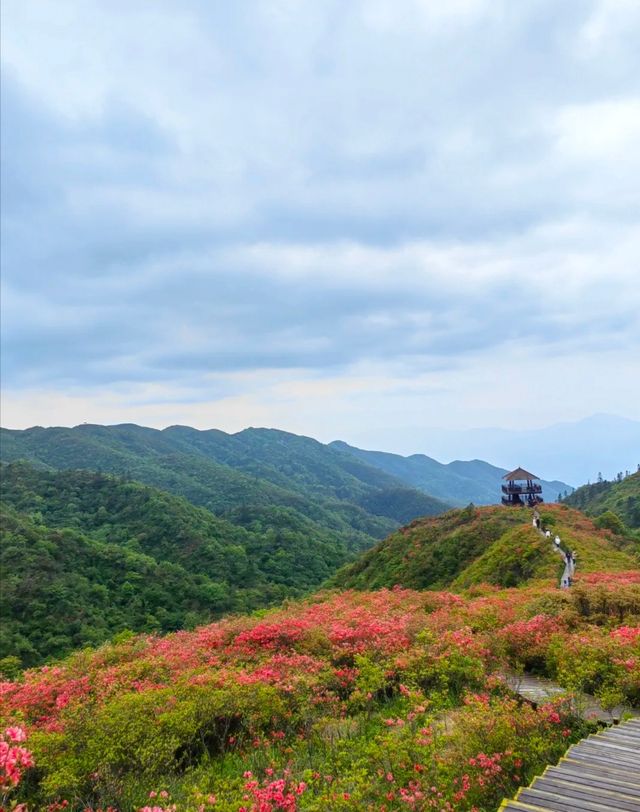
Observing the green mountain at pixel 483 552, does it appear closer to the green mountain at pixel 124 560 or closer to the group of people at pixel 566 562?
the group of people at pixel 566 562

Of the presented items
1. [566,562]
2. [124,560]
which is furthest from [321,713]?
[124,560]

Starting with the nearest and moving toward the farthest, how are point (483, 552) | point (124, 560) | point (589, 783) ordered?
point (589, 783)
point (483, 552)
point (124, 560)

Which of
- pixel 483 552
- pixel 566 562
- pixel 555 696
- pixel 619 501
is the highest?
pixel 555 696

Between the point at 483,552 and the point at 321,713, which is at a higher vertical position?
the point at 321,713

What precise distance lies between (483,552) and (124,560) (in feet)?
134

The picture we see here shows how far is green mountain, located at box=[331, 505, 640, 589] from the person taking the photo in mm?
24453

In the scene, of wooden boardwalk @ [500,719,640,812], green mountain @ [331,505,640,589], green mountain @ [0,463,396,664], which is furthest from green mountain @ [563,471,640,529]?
wooden boardwalk @ [500,719,640,812]

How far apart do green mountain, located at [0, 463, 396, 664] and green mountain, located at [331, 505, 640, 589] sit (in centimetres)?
2071

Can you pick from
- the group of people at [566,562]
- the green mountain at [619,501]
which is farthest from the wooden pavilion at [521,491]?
the group of people at [566,562]

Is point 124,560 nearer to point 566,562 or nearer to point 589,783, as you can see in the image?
point 566,562

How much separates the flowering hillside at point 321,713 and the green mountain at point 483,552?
11391mm

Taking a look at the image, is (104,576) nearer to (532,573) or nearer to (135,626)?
(135,626)

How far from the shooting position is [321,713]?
9.14 meters

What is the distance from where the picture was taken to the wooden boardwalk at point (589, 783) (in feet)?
14.8
